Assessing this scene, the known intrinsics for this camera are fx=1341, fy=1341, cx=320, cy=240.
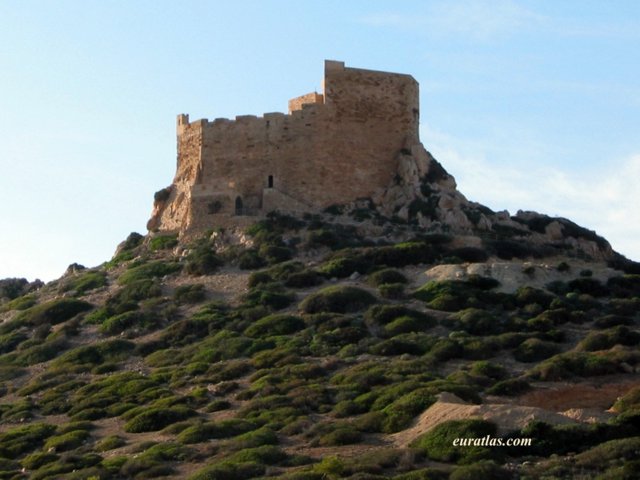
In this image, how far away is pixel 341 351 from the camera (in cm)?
3653

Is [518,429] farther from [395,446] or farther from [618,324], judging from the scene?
[618,324]

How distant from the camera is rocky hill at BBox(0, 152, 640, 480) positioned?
88.4 feet

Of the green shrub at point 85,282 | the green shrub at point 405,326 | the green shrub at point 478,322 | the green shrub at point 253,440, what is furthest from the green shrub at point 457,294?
the green shrub at point 85,282

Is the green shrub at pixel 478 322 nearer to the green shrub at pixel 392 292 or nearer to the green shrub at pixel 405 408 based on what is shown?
the green shrub at pixel 392 292

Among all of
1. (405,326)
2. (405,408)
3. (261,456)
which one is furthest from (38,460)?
(405,326)

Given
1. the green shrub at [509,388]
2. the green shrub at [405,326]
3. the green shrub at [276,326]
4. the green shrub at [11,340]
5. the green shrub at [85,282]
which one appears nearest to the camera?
the green shrub at [509,388]

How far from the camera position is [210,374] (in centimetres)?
3675

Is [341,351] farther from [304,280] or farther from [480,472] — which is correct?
[480,472]

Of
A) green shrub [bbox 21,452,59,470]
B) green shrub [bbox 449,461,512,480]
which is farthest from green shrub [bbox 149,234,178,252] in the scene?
green shrub [bbox 449,461,512,480]

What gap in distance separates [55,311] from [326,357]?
1284cm

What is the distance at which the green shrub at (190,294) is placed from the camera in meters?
43.9

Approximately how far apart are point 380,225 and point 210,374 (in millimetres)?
12581

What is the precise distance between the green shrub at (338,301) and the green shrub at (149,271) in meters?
7.42

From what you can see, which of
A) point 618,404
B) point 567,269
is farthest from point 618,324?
point 618,404
